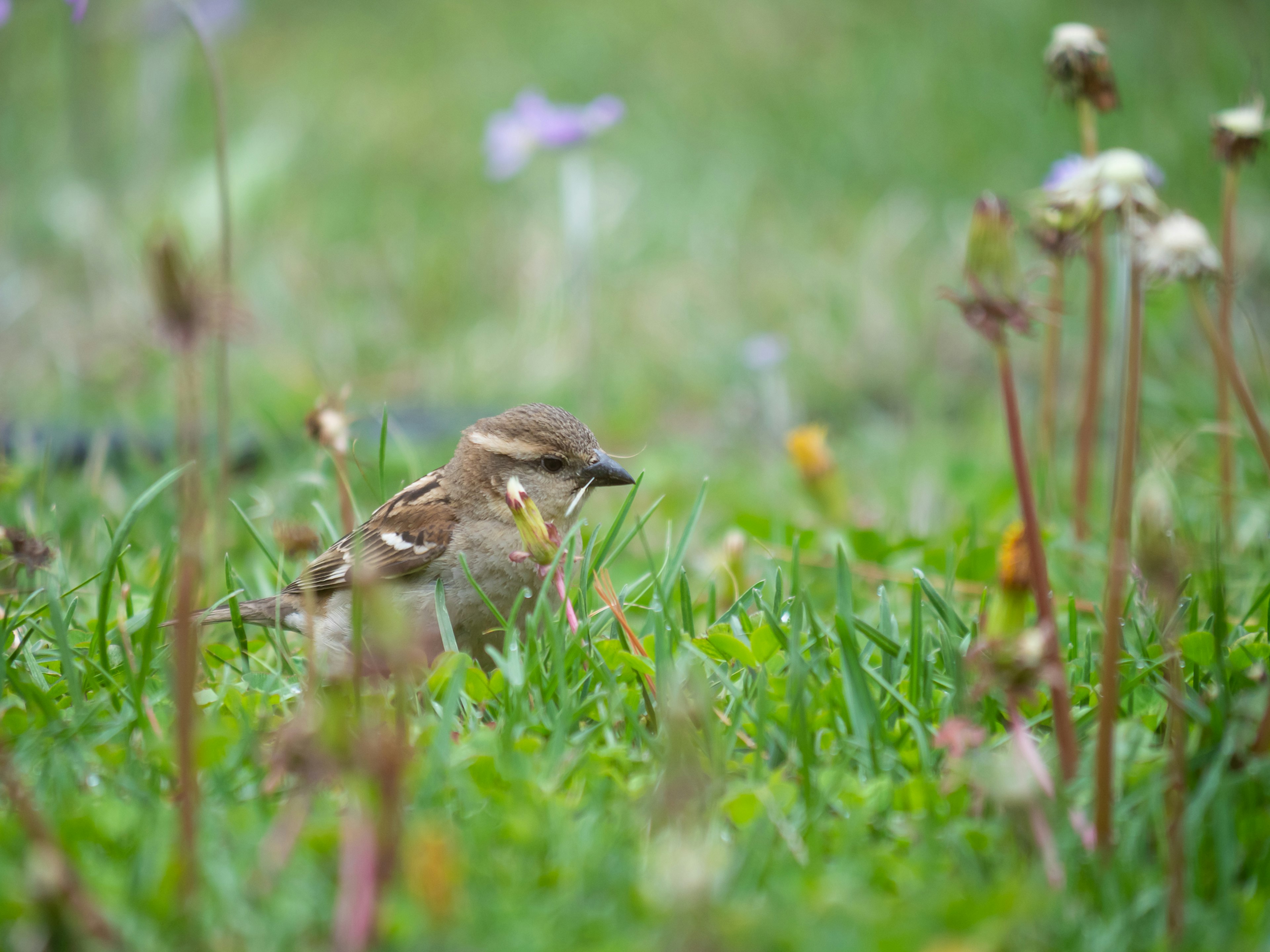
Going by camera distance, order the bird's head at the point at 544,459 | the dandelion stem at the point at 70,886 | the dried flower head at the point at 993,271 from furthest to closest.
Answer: the bird's head at the point at 544,459 < the dried flower head at the point at 993,271 < the dandelion stem at the point at 70,886

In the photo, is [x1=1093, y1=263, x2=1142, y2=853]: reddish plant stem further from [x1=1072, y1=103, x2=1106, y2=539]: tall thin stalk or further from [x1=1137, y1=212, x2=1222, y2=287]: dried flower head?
[x1=1072, y1=103, x2=1106, y2=539]: tall thin stalk

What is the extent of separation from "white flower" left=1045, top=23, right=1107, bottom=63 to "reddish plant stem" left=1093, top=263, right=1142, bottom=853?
144 centimetres

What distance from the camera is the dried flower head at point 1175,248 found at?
2283 mm

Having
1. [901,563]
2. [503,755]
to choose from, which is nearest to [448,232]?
[901,563]

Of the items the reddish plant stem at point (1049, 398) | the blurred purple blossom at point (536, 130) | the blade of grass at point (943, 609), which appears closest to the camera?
the blade of grass at point (943, 609)

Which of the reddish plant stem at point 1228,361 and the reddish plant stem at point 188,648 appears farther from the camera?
the reddish plant stem at point 1228,361

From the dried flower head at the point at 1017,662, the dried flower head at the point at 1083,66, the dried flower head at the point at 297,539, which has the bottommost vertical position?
the dried flower head at the point at 1017,662

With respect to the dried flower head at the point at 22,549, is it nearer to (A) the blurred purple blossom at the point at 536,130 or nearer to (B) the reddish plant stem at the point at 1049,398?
(B) the reddish plant stem at the point at 1049,398

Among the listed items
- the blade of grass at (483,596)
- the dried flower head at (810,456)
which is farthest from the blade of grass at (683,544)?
the dried flower head at (810,456)

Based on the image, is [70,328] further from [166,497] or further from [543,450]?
[543,450]

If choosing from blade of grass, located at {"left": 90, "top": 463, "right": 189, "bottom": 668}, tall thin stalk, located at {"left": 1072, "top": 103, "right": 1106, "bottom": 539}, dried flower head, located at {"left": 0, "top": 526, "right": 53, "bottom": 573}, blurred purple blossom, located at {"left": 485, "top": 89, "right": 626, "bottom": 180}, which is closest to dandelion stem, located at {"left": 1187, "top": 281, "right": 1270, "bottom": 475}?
tall thin stalk, located at {"left": 1072, "top": 103, "right": 1106, "bottom": 539}

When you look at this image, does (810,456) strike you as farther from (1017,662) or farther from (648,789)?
(1017,662)

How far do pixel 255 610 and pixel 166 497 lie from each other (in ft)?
5.31

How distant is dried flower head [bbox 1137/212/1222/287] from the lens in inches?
89.9
